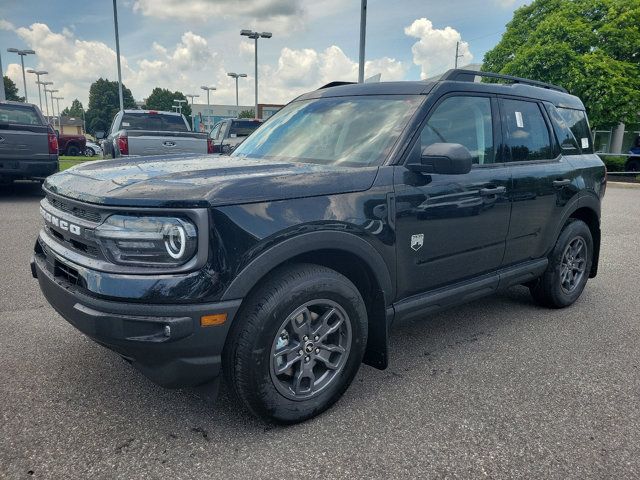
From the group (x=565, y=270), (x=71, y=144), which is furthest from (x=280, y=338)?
(x=71, y=144)

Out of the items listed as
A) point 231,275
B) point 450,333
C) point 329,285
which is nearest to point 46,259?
point 231,275

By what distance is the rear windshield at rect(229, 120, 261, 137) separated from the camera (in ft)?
46.6

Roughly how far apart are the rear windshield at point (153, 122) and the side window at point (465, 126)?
31.7 feet

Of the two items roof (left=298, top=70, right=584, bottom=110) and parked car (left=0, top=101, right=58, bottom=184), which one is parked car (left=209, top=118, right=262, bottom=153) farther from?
roof (left=298, top=70, right=584, bottom=110)

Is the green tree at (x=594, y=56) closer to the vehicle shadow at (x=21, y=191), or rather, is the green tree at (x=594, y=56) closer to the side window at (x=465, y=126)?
the vehicle shadow at (x=21, y=191)

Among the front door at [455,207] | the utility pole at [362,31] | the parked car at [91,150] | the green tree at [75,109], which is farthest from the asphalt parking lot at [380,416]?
the green tree at [75,109]

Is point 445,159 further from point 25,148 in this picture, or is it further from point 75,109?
point 75,109

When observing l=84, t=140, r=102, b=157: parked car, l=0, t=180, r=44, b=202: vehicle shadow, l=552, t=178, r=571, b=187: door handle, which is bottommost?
l=84, t=140, r=102, b=157: parked car

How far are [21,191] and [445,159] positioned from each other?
11.4m

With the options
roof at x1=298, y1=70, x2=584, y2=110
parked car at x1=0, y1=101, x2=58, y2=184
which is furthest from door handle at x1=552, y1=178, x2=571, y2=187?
parked car at x1=0, y1=101, x2=58, y2=184

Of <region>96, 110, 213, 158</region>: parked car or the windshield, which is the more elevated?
the windshield

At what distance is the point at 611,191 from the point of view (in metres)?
16.1

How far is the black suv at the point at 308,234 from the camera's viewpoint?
7.16 ft

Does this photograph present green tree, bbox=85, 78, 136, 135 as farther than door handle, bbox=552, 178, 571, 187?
Yes
